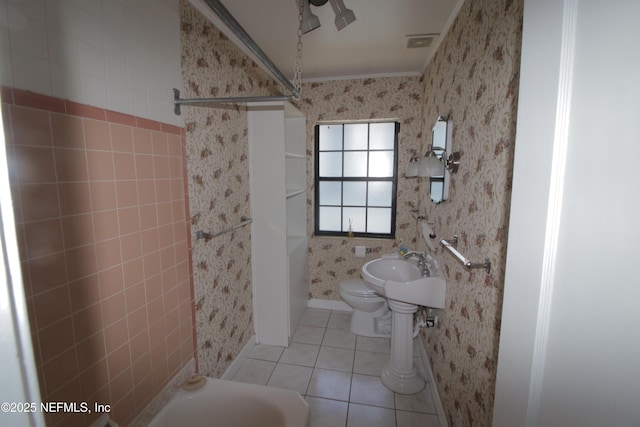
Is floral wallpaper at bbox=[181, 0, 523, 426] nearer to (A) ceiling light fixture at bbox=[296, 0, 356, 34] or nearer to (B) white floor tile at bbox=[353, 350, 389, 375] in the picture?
(B) white floor tile at bbox=[353, 350, 389, 375]

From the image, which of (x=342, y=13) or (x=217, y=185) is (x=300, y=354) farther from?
(x=342, y=13)

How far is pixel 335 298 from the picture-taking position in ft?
10.7

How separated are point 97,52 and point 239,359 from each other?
2.17 m

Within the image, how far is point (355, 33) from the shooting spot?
2.06 metres

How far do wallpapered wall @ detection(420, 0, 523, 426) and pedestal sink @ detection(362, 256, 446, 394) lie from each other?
0.12 metres

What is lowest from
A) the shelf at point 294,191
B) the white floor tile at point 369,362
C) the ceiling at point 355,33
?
the white floor tile at point 369,362

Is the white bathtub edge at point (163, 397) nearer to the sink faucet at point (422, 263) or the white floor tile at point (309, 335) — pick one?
the white floor tile at point (309, 335)

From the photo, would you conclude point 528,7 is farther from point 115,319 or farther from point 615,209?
point 115,319

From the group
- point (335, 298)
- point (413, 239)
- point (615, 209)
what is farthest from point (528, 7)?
point (335, 298)

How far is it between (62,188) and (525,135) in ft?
4.25

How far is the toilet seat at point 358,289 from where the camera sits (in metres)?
2.65

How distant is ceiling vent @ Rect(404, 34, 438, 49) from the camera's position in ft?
6.91

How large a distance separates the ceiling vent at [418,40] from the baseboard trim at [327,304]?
8.50ft

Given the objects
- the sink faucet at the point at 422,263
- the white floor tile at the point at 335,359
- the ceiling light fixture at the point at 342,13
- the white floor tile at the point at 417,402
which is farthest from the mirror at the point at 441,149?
the white floor tile at the point at 335,359
